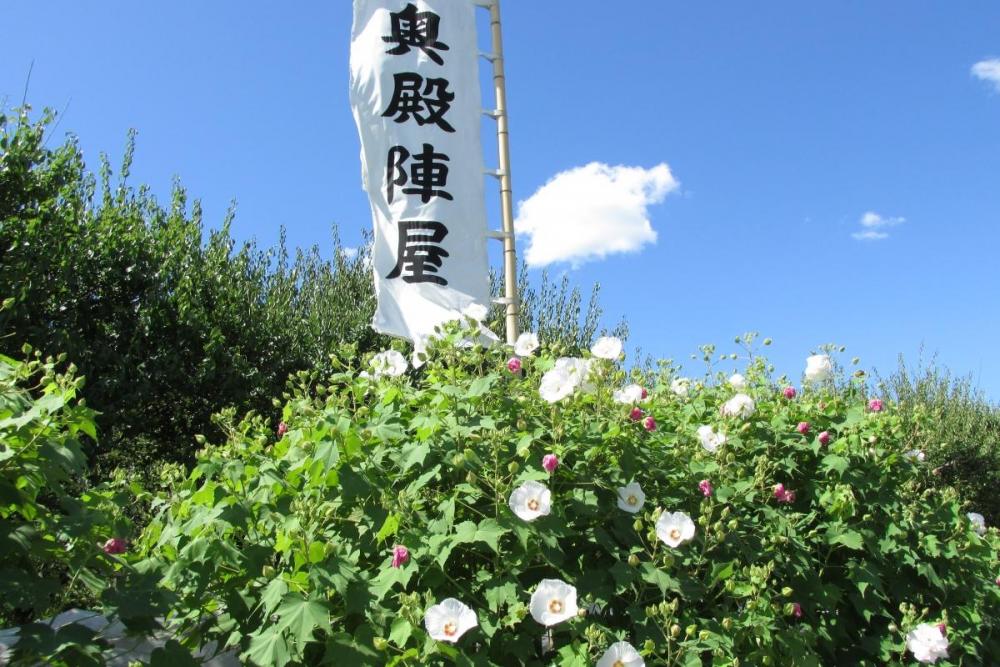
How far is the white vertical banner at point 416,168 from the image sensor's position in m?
5.88

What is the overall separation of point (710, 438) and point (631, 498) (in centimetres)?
57

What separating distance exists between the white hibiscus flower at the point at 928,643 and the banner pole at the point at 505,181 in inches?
147

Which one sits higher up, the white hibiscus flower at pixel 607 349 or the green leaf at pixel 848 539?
the white hibiscus flower at pixel 607 349

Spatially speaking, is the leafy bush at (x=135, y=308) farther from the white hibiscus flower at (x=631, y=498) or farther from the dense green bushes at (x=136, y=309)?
the white hibiscus flower at (x=631, y=498)

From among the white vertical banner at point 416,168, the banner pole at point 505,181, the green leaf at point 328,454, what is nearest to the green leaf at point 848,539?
the green leaf at point 328,454

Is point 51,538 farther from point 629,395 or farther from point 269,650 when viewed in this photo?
point 629,395

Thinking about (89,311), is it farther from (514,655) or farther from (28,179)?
(514,655)

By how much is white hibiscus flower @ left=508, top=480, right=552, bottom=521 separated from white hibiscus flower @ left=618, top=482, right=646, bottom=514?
0.32 m

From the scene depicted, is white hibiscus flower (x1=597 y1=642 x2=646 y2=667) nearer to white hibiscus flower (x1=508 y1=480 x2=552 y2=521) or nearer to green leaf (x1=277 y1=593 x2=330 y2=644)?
white hibiscus flower (x1=508 y1=480 x2=552 y2=521)

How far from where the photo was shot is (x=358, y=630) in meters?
1.98

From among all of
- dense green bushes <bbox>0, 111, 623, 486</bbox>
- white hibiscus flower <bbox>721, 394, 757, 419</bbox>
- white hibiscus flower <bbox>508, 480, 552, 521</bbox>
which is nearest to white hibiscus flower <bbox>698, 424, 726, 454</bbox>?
white hibiscus flower <bbox>721, 394, 757, 419</bbox>

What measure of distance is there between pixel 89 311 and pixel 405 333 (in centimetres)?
323

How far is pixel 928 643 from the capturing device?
2.69 meters

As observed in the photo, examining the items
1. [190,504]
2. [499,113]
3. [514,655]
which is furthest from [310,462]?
[499,113]
